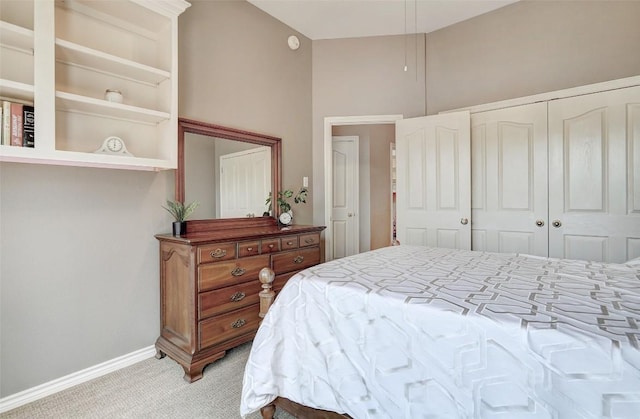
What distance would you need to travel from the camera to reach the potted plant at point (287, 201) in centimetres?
295

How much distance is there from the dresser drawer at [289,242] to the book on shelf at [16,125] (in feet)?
5.46

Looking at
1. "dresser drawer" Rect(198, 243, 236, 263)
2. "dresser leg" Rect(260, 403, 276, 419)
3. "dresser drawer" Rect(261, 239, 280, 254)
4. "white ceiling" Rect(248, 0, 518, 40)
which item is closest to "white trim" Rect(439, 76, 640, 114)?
"white ceiling" Rect(248, 0, 518, 40)

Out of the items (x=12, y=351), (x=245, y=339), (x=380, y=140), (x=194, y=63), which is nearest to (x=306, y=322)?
(x=245, y=339)

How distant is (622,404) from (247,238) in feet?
6.43

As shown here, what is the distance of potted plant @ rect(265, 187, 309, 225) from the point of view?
2953mm

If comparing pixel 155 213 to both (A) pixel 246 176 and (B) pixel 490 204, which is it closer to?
(A) pixel 246 176

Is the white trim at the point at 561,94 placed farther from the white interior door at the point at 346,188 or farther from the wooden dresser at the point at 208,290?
the wooden dresser at the point at 208,290

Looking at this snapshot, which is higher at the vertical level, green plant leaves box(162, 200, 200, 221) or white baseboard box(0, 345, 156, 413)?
green plant leaves box(162, 200, 200, 221)

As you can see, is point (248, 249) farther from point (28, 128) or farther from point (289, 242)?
point (28, 128)

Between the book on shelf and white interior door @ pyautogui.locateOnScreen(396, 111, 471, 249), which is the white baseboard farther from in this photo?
white interior door @ pyautogui.locateOnScreen(396, 111, 471, 249)

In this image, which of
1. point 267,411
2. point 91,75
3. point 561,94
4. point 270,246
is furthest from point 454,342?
point 561,94

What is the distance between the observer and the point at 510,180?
292 cm

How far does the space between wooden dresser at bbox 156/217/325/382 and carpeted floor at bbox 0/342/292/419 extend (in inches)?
4.1

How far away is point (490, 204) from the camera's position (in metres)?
3.04
